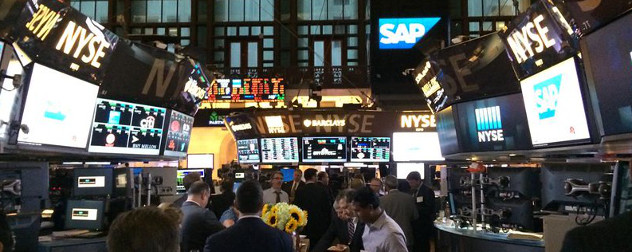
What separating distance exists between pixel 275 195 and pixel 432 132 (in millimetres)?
4903

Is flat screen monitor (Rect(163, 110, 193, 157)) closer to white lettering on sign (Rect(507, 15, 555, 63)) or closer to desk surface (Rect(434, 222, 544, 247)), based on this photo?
desk surface (Rect(434, 222, 544, 247))

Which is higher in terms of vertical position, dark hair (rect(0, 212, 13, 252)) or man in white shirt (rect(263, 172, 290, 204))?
man in white shirt (rect(263, 172, 290, 204))

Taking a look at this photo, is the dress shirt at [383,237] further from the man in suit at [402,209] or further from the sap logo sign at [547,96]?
the man in suit at [402,209]

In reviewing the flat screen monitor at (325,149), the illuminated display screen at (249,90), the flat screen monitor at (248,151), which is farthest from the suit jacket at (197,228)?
the illuminated display screen at (249,90)

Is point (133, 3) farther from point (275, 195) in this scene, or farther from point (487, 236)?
point (487, 236)

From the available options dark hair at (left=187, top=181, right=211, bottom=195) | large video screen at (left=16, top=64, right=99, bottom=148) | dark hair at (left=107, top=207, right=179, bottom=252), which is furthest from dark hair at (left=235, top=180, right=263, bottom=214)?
large video screen at (left=16, top=64, right=99, bottom=148)

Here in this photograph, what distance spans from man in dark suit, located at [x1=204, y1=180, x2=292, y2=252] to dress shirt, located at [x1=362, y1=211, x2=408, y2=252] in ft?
2.33

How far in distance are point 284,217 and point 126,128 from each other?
420 cm

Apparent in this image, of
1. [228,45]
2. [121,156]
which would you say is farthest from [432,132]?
[228,45]

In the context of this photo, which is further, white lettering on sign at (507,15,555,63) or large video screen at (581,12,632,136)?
white lettering on sign at (507,15,555,63)

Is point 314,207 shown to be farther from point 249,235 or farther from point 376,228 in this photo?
point 249,235

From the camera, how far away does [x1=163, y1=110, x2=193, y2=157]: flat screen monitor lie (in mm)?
9000

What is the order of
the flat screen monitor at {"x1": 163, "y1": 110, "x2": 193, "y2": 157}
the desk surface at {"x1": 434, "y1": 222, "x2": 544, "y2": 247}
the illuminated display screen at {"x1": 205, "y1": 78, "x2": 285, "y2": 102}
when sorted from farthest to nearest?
the illuminated display screen at {"x1": 205, "y1": 78, "x2": 285, "y2": 102}, the flat screen monitor at {"x1": 163, "y1": 110, "x2": 193, "y2": 157}, the desk surface at {"x1": 434, "y1": 222, "x2": 544, "y2": 247}

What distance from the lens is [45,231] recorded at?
22.2ft
